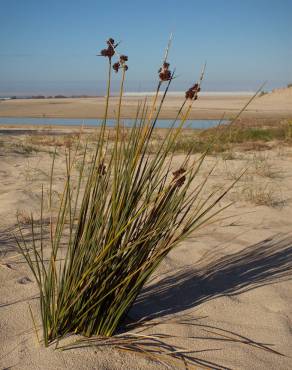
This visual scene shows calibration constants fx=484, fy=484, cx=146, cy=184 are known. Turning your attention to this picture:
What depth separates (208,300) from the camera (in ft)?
7.50

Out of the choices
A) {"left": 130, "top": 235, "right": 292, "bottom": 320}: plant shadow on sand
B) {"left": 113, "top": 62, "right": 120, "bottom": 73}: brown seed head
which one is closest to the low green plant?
{"left": 113, "top": 62, "right": 120, "bottom": 73}: brown seed head

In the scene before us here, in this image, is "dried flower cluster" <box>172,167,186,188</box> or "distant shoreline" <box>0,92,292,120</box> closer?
"dried flower cluster" <box>172,167,186,188</box>

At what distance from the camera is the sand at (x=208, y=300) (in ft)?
5.77

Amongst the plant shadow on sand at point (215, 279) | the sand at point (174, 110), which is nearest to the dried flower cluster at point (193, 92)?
the plant shadow on sand at point (215, 279)

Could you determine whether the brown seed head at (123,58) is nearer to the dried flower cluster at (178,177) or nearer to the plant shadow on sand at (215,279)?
the dried flower cluster at (178,177)

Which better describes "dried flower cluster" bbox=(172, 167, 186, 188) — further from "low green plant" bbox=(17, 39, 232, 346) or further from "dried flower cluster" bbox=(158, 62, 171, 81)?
"dried flower cluster" bbox=(158, 62, 171, 81)

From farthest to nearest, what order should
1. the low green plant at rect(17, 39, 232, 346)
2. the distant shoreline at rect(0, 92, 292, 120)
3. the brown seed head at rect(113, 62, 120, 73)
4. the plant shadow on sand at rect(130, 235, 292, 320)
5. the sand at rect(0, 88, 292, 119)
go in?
1. the sand at rect(0, 88, 292, 119)
2. the distant shoreline at rect(0, 92, 292, 120)
3. the plant shadow on sand at rect(130, 235, 292, 320)
4. the low green plant at rect(17, 39, 232, 346)
5. the brown seed head at rect(113, 62, 120, 73)

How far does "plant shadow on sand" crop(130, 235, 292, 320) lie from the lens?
226 centimetres

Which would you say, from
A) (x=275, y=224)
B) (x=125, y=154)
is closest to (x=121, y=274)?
(x=125, y=154)

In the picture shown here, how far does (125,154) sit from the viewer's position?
1794mm

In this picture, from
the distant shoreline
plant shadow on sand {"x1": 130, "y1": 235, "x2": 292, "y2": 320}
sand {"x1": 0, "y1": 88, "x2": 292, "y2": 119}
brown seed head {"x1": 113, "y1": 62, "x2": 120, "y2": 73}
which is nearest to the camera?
brown seed head {"x1": 113, "y1": 62, "x2": 120, "y2": 73}

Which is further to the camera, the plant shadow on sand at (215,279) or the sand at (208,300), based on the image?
the plant shadow on sand at (215,279)

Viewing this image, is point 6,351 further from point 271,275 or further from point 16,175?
point 16,175

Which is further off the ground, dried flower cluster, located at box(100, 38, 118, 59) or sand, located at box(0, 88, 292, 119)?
dried flower cluster, located at box(100, 38, 118, 59)
